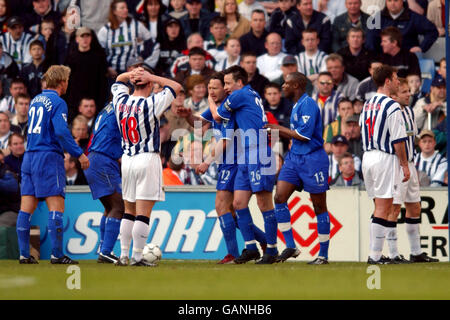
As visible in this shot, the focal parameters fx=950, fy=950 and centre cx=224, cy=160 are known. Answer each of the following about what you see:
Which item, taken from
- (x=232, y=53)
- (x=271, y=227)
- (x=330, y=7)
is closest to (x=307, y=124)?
(x=271, y=227)

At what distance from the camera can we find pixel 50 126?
10773mm

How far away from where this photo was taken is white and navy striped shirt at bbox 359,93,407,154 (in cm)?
1032

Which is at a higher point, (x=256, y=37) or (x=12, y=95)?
(x=256, y=37)

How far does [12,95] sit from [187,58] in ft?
10.5

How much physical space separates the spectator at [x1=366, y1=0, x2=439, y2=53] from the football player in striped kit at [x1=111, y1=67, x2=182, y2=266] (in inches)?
275

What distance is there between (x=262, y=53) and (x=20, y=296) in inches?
322

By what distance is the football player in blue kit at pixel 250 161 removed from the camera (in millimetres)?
10844

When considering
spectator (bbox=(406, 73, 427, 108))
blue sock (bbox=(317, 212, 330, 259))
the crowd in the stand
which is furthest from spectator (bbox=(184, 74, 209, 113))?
blue sock (bbox=(317, 212, 330, 259))

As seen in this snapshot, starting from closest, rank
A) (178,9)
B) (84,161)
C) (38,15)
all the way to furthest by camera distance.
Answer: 1. (84,161)
2. (178,9)
3. (38,15)

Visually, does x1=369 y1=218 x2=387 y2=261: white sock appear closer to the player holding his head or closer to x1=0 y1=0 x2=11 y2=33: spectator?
the player holding his head

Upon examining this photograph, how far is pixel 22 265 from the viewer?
415 inches

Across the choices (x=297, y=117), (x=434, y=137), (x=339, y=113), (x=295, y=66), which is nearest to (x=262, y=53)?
(x=295, y=66)

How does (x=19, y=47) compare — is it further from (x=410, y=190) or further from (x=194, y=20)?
(x=410, y=190)

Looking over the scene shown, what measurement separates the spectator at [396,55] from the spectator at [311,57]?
103cm
